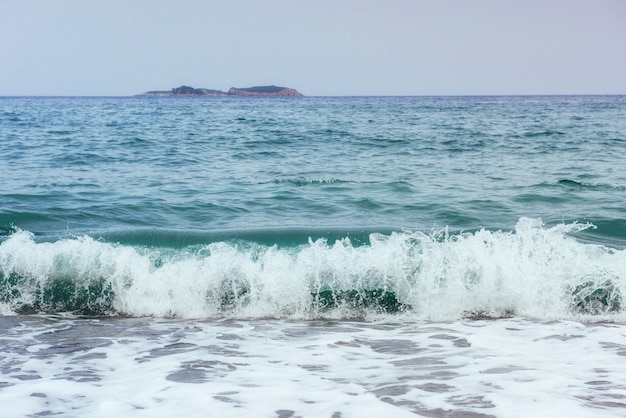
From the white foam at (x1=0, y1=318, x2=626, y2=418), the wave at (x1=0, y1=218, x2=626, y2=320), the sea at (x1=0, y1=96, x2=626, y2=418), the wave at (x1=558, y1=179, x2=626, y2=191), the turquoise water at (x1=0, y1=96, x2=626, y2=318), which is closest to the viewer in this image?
the white foam at (x1=0, y1=318, x2=626, y2=418)

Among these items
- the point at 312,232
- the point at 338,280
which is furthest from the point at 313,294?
the point at 312,232

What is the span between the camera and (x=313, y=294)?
701 cm

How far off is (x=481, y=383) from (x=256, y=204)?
24.3 ft

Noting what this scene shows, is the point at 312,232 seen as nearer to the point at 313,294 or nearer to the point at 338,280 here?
the point at 338,280

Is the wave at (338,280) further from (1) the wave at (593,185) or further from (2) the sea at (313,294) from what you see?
(1) the wave at (593,185)

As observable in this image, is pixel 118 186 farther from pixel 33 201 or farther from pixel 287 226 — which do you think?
pixel 287 226

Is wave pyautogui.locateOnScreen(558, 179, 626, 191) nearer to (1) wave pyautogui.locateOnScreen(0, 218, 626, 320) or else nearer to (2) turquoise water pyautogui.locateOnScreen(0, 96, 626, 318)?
(2) turquoise water pyautogui.locateOnScreen(0, 96, 626, 318)

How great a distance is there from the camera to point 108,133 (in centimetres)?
2453

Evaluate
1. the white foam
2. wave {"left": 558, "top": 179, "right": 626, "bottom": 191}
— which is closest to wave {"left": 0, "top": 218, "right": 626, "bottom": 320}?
the white foam

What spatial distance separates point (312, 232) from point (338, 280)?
1.95m

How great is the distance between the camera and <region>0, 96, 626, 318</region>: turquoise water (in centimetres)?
692

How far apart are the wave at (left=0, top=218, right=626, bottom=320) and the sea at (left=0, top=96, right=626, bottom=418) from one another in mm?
24

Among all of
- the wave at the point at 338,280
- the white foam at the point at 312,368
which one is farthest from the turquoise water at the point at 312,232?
the white foam at the point at 312,368

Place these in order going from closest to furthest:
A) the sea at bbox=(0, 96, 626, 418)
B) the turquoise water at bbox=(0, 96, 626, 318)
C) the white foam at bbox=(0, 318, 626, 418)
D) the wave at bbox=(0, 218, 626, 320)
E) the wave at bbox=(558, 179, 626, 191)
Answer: the white foam at bbox=(0, 318, 626, 418)
the sea at bbox=(0, 96, 626, 418)
the wave at bbox=(0, 218, 626, 320)
the turquoise water at bbox=(0, 96, 626, 318)
the wave at bbox=(558, 179, 626, 191)
